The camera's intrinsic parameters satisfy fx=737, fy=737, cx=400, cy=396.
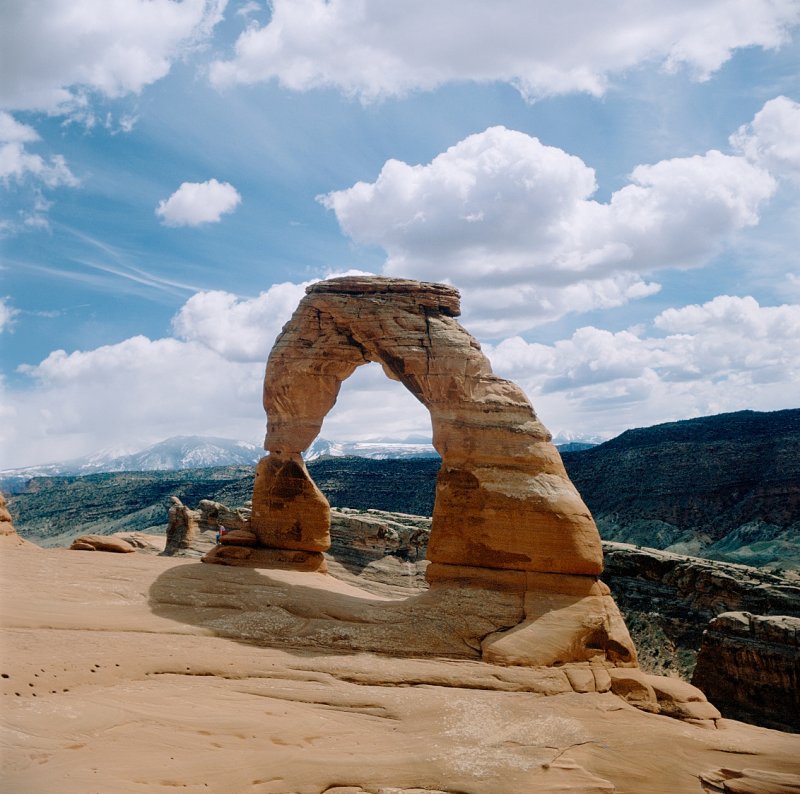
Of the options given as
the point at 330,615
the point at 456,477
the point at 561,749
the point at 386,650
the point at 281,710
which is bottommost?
the point at 561,749

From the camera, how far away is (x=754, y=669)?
25422 mm

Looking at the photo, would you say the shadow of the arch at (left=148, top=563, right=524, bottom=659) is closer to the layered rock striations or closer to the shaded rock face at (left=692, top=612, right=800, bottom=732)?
the layered rock striations

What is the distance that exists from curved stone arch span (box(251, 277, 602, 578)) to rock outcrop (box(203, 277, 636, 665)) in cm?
3

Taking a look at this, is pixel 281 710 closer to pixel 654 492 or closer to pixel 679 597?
pixel 679 597

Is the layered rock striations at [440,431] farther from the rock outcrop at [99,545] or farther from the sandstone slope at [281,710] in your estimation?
the rock outcrop at [99,545]

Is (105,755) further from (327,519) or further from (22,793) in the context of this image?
(327,519)

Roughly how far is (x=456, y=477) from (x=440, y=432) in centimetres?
126

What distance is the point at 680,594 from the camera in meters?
37.0

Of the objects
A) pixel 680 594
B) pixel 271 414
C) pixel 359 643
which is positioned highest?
pixel 271 414

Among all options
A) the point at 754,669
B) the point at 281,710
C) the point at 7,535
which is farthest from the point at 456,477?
the point at 754,669

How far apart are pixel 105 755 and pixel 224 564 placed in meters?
11.8

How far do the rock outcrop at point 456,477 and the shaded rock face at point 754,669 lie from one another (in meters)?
11.6

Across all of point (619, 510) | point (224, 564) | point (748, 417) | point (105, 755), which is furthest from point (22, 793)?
point (748, 417)

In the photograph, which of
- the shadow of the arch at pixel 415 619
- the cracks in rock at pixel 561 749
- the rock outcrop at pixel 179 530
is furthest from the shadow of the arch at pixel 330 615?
the rock outcrop at pixel 179 530
